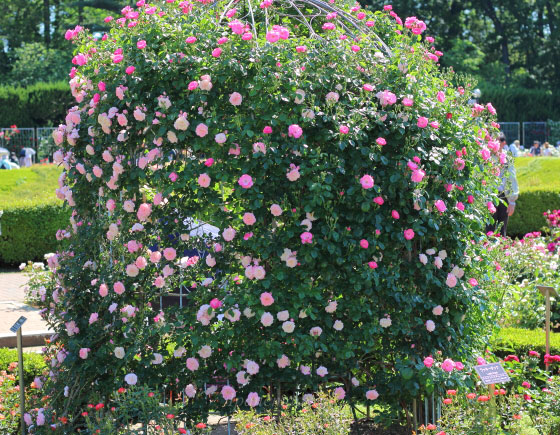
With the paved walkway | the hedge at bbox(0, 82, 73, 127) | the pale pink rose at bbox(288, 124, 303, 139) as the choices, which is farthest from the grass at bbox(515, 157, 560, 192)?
the hedge at bbox(0, 82, 73, 127)

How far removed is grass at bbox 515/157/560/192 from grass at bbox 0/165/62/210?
9937 mm

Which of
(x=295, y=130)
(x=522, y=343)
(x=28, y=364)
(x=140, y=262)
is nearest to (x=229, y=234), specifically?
(x=140, y=262)

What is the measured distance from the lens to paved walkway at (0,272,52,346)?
7430mm

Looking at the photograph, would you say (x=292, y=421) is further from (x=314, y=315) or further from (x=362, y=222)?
(x=362, y=222)

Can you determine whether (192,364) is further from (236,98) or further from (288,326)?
(236,98)

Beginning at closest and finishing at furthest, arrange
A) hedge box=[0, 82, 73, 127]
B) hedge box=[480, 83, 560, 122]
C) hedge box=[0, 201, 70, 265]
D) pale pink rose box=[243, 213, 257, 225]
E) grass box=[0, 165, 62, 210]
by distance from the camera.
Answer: pale pink rose box=[243, 213, 257, 225] → hedge box=[0, 201, 70, 265] → grass box=[0, 165, 62, 210] → hedge box=[0, 82, 73, 127] → hedge box=[480, 83, 560, 122]

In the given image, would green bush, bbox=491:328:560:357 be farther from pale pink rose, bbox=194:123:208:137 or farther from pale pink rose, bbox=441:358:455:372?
pale pink rose, bbox=194:123:208:137

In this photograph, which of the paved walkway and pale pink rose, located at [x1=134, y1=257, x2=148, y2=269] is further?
the paved walkway

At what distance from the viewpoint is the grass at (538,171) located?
51.4ft

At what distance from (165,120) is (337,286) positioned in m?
1.25

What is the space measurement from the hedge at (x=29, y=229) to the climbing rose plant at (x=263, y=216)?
7.65 meters

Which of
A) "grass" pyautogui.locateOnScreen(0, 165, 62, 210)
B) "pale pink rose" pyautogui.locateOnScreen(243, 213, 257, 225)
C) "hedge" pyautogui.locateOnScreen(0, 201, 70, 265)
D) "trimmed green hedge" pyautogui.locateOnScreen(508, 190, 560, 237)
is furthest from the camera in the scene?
"grass" pyautogui.locateOnScreen(0, 165, 62, 210)

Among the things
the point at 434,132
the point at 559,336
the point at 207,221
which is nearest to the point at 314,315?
the point at 207,221

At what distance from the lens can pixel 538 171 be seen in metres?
16.9
